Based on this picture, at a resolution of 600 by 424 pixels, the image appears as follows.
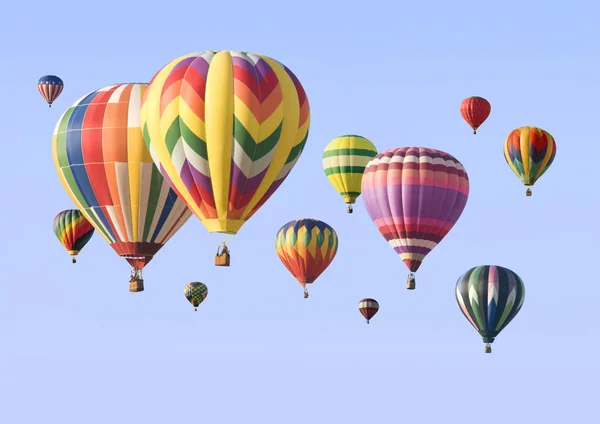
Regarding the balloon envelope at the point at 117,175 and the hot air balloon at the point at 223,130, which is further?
the balloon envelope at the point at 117,175

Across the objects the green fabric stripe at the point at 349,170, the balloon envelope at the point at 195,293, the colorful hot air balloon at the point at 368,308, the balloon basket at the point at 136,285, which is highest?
the green fabric stripe at the point at 349,170

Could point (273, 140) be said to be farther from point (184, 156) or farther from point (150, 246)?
point (150, 246)

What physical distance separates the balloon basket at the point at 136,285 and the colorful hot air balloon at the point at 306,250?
11129mm

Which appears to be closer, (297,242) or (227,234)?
(227,234)

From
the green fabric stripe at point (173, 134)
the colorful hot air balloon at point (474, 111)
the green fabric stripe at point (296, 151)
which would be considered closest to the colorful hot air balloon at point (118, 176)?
the green fabric stripe at point (173, 134)

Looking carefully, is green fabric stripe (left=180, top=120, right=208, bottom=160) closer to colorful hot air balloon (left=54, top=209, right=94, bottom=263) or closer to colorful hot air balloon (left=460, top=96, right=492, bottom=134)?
colorful hot air balloon (left=54, top=209, right=94, bottom=263)

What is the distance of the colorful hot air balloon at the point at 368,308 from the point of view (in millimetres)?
59438

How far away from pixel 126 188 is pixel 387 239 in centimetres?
1011

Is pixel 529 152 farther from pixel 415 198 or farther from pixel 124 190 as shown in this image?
pixel 124 190

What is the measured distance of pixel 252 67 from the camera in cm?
4369

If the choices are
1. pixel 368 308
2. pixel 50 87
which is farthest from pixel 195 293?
pixel 50 87

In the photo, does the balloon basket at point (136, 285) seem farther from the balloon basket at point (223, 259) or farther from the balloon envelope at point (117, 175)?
the balloon basket at point (223, 259)

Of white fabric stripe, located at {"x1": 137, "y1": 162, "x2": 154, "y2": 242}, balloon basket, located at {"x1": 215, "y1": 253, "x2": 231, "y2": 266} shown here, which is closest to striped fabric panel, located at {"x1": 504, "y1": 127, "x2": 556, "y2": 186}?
white fabric stripe, located at {"x1": 137, "y1": 162, "x2": 154, "y2": 242}

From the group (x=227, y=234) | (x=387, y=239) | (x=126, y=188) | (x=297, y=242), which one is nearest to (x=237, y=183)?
(x=227, y=234)
